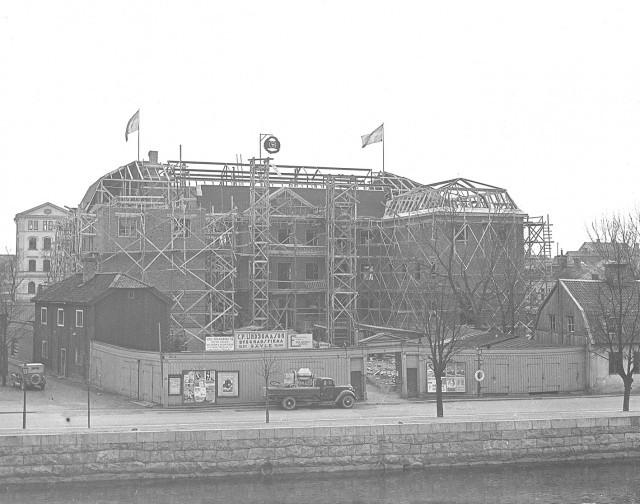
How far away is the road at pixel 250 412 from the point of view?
31.9m

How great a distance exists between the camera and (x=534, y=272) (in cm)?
6588

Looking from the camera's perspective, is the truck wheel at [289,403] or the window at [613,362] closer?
the truck wheel at [289,403]

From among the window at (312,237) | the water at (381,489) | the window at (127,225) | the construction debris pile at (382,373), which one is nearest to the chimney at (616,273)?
the construction debris pile at (382,373)

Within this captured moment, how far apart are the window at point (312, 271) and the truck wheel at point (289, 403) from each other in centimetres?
3212

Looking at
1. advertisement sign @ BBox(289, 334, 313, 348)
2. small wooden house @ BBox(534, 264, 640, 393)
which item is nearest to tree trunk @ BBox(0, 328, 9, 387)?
advertisement sign @ BBox(289, 334, 313, 348)

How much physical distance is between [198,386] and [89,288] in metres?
12.7

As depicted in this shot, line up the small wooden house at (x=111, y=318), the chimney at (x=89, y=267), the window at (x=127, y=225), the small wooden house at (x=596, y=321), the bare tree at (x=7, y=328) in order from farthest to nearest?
the window at (x=127, y=225), the chimney at (x=89, y=267), the bare tree at (x=7, y=328), the small wooden house at (x=111, y=318), the small wooden house at (x=596, y=321)

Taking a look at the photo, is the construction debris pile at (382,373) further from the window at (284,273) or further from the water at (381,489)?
the window at (284,273)

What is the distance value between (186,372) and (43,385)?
28.3 ft

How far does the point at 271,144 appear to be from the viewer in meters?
68.6

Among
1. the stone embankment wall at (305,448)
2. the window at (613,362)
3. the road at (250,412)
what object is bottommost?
the stone embankment wall at (305,448)

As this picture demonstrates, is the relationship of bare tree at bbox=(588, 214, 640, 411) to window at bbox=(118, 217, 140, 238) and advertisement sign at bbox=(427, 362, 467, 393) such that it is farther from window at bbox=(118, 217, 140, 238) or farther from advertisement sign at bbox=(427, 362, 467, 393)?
window at bbox=(118, 217, 140, 238)

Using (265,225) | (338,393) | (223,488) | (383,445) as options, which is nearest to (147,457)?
(223,488)

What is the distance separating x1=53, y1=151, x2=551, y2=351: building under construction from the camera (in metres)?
58.1
